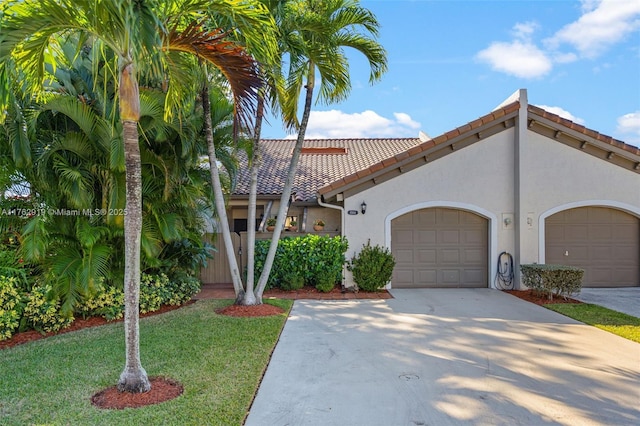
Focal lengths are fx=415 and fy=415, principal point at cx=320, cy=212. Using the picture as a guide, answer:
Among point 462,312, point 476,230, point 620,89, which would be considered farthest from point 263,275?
point 620,89

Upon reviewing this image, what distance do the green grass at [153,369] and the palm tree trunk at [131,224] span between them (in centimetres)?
49

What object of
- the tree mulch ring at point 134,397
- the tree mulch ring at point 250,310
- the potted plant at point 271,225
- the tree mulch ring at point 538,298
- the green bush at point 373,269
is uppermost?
the potted plant at point 271,225

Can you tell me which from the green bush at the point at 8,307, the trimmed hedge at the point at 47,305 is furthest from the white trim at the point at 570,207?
the green bush at the point at 8,307

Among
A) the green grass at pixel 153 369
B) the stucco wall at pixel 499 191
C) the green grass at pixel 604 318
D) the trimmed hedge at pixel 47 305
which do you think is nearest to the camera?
the green grass at pixel 153 369

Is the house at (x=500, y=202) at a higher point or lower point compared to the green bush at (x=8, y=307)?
higher

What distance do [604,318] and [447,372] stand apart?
4.84 m

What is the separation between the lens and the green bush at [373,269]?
11.1m

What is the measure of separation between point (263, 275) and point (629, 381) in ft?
22.2

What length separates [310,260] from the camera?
36.5 ft

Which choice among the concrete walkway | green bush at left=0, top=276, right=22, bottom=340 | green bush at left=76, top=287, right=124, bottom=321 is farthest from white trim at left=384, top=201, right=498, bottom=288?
green bush at left=0, top=276, right=22, bottom=340

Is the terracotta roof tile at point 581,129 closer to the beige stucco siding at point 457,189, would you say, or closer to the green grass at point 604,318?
the beige stucco siding at point 457,189

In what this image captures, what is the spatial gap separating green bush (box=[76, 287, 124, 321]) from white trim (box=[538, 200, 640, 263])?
1062 centimetres

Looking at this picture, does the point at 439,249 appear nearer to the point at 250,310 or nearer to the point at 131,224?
the point at 250,310

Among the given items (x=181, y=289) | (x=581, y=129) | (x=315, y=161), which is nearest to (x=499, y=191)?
(x=581, y=129)
